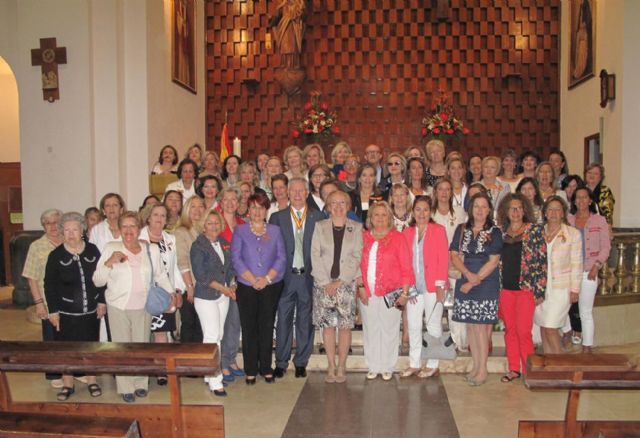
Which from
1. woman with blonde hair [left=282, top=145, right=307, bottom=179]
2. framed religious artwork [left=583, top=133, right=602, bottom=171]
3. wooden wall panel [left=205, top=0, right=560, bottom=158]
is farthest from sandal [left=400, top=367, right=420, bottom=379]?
wooden wall panel [left=205, top=0, right=560, bottom=158]

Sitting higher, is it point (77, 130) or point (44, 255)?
point (77, 130)

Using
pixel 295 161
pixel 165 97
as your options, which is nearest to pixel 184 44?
pixel 165 97

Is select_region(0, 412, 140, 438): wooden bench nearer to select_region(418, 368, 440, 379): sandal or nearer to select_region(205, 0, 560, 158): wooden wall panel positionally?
select_region(418, 368, 440, 379): sandal

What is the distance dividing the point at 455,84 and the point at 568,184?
5.06 m

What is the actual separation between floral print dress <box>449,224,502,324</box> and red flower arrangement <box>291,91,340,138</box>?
17.0ft

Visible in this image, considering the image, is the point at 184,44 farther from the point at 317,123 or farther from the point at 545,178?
the point at 545,178

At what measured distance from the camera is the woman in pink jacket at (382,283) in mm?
5004

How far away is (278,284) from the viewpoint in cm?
506

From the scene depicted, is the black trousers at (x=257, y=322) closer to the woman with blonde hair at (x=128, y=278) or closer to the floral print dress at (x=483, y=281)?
the woman with blonde hair at (x=128, y=278)

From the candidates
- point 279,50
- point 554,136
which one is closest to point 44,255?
point 279,50

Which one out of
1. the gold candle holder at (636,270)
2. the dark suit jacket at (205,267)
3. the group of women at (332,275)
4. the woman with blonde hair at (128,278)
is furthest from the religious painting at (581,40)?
the woman with blonde hair at (128,278)

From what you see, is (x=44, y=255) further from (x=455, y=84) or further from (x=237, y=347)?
(x=455, y=84)

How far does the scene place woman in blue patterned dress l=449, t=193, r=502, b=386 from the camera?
16.0 ft

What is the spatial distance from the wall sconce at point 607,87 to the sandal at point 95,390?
7446mm
